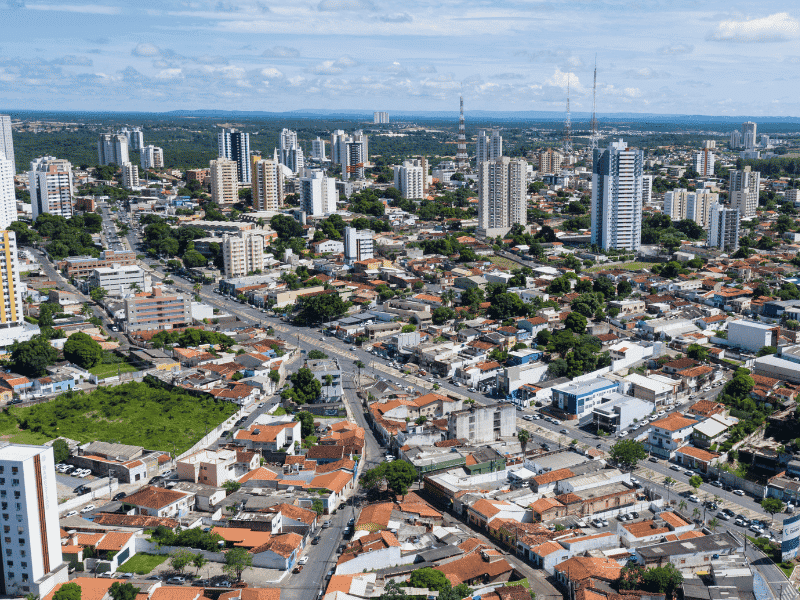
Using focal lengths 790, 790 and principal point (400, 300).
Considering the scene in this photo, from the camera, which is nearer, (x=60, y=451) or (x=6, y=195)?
(x=60, y=451)

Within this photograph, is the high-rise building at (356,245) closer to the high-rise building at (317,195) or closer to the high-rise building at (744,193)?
the high-rise building at (317,195)

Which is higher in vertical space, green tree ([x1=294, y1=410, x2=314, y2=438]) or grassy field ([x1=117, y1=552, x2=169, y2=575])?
green tree ([x1=294, y1=410, x2=314, y2=438])

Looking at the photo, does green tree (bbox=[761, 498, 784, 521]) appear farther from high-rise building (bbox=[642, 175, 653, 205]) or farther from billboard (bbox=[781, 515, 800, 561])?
high-rise building (bbox=[642, 175, 653, 205])

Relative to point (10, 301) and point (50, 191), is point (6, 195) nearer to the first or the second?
point (50, 191)

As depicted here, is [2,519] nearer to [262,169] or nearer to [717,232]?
[717,232]

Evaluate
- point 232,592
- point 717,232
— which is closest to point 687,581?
point 232,592

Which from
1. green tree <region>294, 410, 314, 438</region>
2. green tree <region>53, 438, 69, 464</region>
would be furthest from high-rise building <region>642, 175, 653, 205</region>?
green tree <region>53, 438, 69, 464</region>

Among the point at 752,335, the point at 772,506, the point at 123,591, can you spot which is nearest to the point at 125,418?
the point at 123,591
